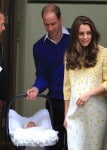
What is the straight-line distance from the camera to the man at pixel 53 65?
2.99 m

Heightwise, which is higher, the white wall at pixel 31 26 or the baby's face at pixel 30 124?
the white wall at pixel 31 26

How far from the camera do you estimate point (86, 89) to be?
265 cm

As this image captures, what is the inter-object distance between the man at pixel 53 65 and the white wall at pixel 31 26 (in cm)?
91

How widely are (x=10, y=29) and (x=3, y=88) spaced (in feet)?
3.14

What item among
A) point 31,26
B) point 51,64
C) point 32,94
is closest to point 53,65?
point 51,64

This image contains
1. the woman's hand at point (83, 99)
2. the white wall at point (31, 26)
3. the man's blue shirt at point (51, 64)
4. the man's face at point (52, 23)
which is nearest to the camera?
the woman's hand at point (83, 99)

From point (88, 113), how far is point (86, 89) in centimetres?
15

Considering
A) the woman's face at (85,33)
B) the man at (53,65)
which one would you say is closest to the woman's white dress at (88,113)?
the woman's face at (85,33)

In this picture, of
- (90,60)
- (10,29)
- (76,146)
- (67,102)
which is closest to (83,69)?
(90,60)

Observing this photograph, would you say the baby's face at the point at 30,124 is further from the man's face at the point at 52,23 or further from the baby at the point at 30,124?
the man's face at the point at 52,23

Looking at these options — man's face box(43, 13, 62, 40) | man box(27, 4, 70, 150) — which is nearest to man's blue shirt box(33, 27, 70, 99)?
man box(27, 4, 70, 150)

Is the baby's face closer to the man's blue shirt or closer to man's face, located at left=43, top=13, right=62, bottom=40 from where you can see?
the man's blue shirt

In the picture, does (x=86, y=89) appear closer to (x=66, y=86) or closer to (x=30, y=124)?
(x=66, y=86)

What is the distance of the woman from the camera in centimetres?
264
